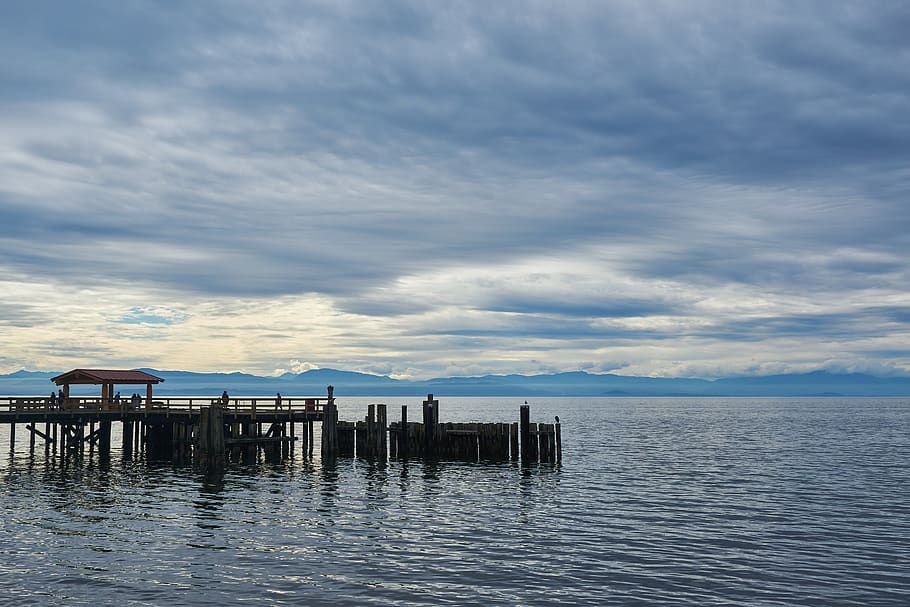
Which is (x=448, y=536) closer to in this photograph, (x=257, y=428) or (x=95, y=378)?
(x=257, y=428)

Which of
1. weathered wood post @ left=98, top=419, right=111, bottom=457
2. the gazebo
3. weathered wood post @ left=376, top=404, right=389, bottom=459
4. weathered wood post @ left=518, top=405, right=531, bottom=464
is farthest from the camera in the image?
weathered wood post @ left=98, top=419, right=111, bottom=457

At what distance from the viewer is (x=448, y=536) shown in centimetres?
2844

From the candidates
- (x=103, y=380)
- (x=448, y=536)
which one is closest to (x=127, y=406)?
(x=103, y=380)

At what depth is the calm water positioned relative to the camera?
70.0ft

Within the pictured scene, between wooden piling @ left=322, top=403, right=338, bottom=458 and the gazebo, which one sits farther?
the gazebo

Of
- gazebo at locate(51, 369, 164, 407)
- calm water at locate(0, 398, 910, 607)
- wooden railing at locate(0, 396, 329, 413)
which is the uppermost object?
gazebo at locate(51, 369, 164, 407)

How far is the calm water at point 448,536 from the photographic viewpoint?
21.3m

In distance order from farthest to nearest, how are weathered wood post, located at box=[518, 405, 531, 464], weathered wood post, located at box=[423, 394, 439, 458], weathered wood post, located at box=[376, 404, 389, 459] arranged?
weathered wood post, located at box=[376, 404, 389, 459] → weathered wood post, located at box=[423, 394, 439, 458] → weathered wood post, located at box=[518, 405, 531, 464]

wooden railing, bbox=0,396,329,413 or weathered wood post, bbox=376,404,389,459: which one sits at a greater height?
wooden railing, bbox=0,396,329,413

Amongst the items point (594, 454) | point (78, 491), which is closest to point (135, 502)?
point (78, 491)

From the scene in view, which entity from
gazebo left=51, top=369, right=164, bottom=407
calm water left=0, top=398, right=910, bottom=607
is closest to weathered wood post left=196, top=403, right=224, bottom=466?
calm water left=0, top=398, right=910, bottom=607

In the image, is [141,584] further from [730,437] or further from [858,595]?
[730,437]

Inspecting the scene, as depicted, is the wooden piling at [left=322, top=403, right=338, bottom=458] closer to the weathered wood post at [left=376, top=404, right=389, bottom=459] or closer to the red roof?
the weathered wood post at [left=376, top=404, right=389, bottom=459]

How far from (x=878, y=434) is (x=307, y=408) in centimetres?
7635
